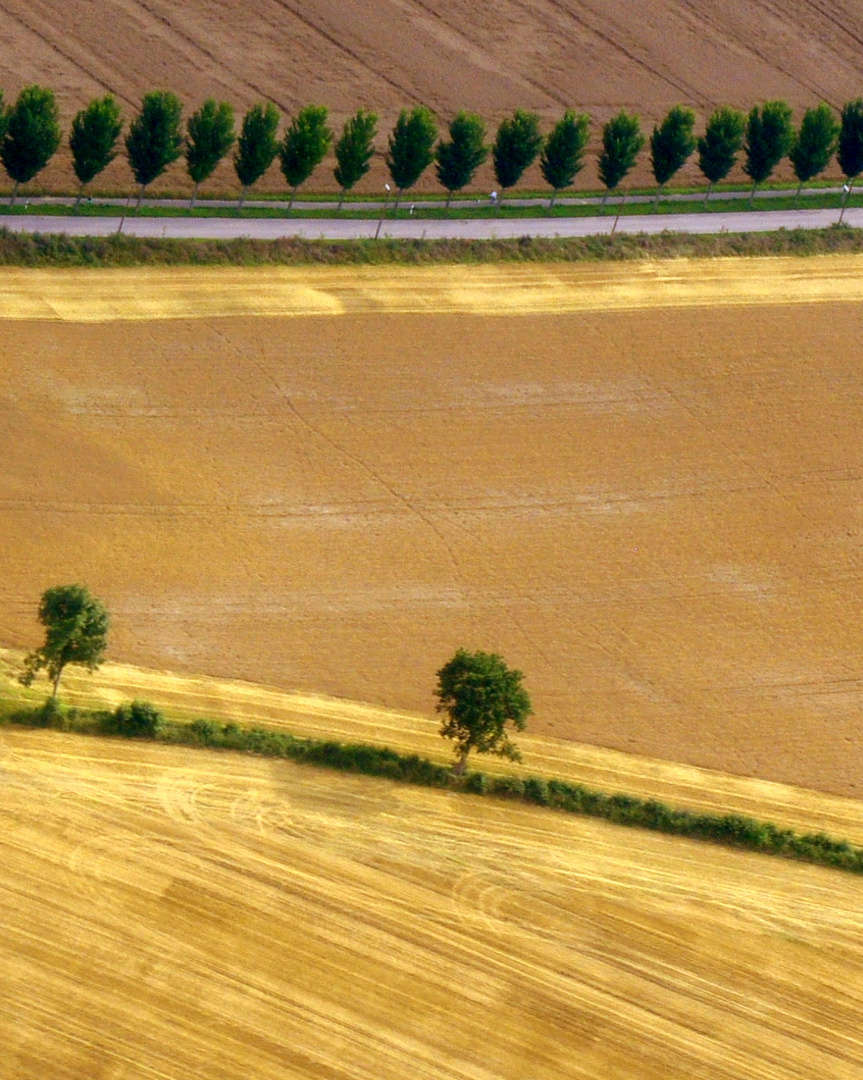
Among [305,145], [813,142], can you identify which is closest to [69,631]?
[305,145]

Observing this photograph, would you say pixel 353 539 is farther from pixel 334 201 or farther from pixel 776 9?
pixel 776 9

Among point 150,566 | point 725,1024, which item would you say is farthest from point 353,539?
point 725,1024

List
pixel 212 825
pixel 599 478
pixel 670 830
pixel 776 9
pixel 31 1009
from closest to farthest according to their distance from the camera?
pixel 31 1009 → pixel 212 825 → pixel 670 830 → pixel 599 478 → pixel 776 9

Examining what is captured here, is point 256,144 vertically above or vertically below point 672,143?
below

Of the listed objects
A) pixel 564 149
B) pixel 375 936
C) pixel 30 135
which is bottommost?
pixel 375 936

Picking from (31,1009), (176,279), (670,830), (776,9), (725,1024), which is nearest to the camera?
(31,1009)

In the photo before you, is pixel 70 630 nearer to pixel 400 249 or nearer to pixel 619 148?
pixel 400 249

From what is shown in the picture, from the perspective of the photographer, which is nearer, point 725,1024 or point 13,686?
point 725,1024

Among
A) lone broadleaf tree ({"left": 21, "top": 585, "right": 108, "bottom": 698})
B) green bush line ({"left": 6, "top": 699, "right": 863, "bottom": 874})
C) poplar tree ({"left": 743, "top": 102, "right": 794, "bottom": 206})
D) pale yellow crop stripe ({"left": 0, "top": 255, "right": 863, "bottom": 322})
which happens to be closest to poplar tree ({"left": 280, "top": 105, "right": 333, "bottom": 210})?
pale yellow crop stripe ({"left": 0, "top": 255, "right": 863, "bottom": 322})
